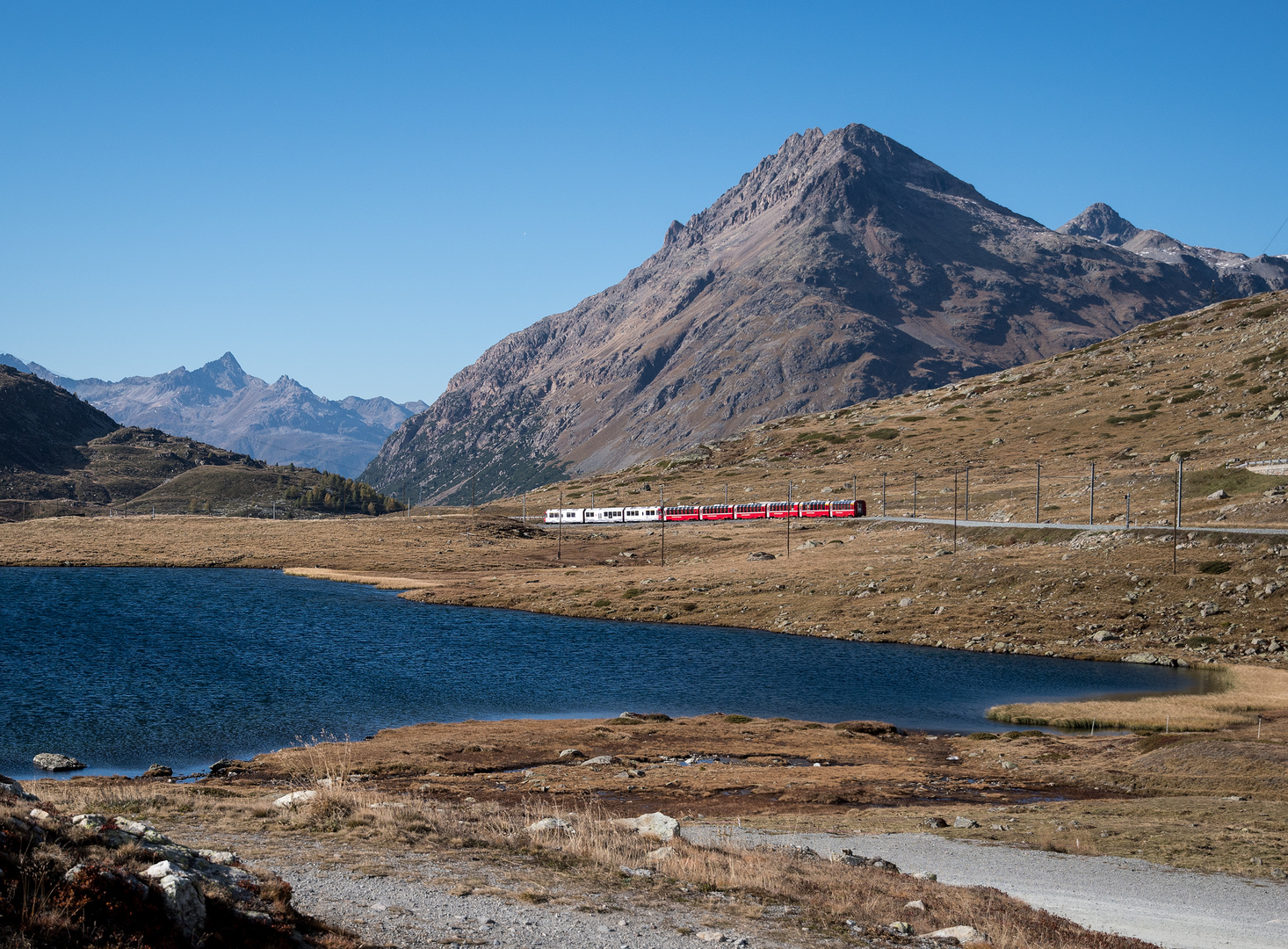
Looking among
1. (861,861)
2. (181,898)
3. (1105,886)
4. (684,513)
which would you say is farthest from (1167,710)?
(684,513)

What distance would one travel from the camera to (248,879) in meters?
15.0

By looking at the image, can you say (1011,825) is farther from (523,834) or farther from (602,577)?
(602,577)

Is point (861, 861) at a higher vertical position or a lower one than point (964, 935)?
lower

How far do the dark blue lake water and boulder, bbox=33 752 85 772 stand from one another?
0.50 metres

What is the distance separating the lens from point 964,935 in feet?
56.1

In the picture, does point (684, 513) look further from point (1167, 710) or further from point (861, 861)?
point (861, 861)

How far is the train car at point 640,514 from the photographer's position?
7387 inches

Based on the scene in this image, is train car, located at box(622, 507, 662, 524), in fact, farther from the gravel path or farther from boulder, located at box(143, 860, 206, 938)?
boulder, located at box(143, 860, 206, 938)

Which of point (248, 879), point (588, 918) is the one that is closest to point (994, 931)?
point (588, 918)

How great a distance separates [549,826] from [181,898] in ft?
39.7

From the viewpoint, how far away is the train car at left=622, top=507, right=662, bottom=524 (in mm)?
187625

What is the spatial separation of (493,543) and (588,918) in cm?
15368

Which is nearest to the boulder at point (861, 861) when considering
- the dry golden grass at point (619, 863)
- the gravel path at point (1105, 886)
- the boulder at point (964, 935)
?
the dry golden grass at point (619, 863)

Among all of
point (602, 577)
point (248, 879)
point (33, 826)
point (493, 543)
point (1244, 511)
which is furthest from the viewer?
point (493, 543)
